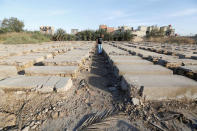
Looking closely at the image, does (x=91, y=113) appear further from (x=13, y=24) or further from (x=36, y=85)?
(x=13, y=24)

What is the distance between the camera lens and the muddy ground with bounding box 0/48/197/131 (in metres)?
1.16

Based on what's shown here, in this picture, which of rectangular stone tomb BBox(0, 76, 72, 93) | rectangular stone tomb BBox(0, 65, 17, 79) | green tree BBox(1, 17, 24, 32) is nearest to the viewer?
rectangular stone tomb BBox(0, 76, 72, 93)

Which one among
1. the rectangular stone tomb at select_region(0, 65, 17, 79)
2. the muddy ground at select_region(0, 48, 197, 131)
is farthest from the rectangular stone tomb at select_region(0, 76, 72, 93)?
the rectangular stone tomb at select_region(0, 65, 17, 79)

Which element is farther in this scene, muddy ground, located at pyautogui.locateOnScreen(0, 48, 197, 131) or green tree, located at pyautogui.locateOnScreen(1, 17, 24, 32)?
green tree, located at pyautogui.locateOnScreen(1, 17, 24, 32)

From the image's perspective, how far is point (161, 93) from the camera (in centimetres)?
152

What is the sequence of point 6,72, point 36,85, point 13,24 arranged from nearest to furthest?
point 36,85 → point 6,72 → point 13,24

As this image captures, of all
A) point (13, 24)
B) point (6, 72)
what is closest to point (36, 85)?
point (6, 72)

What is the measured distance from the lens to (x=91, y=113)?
4.55 feet

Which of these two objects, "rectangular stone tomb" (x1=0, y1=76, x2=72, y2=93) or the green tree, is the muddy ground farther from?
the green tree

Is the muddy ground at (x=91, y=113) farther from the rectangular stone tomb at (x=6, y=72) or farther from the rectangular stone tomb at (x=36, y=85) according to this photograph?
the rectangular stone tomb at (x=6, y=72)

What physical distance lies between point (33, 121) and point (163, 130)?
143 centimetres

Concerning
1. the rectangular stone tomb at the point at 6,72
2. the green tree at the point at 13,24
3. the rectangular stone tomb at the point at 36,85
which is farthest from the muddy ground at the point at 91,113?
the green tree at the point at 13,24

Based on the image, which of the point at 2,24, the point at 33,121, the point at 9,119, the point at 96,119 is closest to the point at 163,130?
the point at 96,119

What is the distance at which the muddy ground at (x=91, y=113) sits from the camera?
45.8 inches
